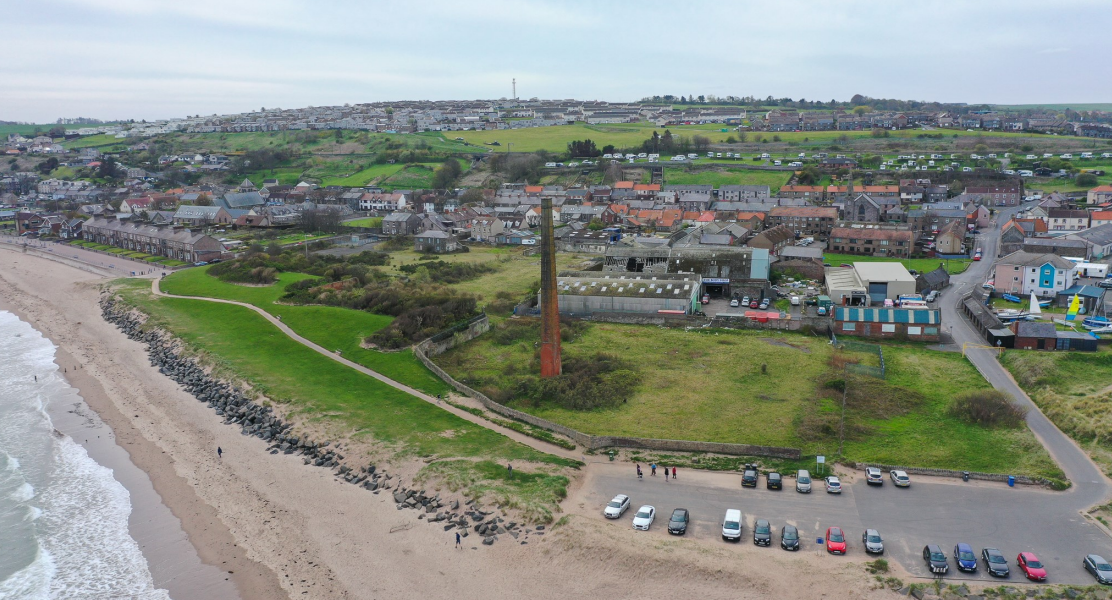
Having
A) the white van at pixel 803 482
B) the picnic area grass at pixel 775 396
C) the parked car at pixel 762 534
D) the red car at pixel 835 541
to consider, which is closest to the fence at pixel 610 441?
the picnic area grass at pixel 775 396

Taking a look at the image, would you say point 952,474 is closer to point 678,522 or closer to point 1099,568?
point 1099,568

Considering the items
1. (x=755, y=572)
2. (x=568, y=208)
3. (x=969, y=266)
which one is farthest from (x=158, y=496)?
(x=568, y=208)

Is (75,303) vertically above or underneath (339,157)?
underneath

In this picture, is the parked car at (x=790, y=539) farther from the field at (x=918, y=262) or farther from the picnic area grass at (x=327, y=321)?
the field at (x=918, y=262)

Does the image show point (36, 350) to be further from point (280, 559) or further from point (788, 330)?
point (788, 330)

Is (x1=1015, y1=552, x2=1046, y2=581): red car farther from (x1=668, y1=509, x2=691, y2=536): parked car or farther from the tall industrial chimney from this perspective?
the tall industrial chimney

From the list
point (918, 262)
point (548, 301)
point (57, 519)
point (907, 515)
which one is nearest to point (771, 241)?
point (918, 262)
